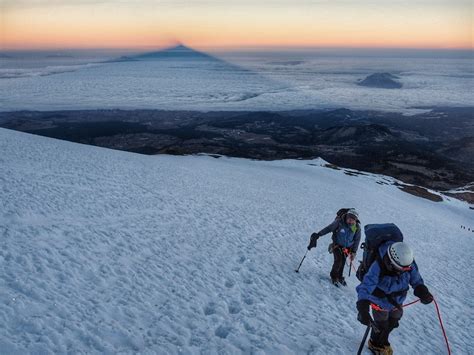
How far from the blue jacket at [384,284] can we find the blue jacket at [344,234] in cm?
375

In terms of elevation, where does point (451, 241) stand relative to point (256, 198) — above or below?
below

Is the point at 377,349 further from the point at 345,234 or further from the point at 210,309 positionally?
the point at 210,309

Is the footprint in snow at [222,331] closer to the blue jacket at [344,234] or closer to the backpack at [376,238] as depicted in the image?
the backpack at [376,238]

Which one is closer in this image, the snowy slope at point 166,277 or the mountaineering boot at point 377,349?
the snowy slope at point 166,277

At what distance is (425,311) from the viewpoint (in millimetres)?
11867

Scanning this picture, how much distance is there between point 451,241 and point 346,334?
68.1 feet

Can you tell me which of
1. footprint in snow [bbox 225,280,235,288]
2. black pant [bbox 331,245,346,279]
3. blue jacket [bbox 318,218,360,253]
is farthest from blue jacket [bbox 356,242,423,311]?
footprint in snow [bbox 225,280,235,288]

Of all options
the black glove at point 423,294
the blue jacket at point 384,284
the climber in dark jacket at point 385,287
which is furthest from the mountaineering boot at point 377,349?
the black glove at point 423,294

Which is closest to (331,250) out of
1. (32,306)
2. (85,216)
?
(32,306)

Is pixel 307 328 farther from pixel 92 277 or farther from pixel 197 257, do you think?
pixel 92 277

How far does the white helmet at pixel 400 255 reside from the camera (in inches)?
249

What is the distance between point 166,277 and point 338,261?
17.8 ft

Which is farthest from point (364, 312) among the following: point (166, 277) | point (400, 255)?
point (166, 277)

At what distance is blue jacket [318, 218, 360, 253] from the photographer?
35.2ft
